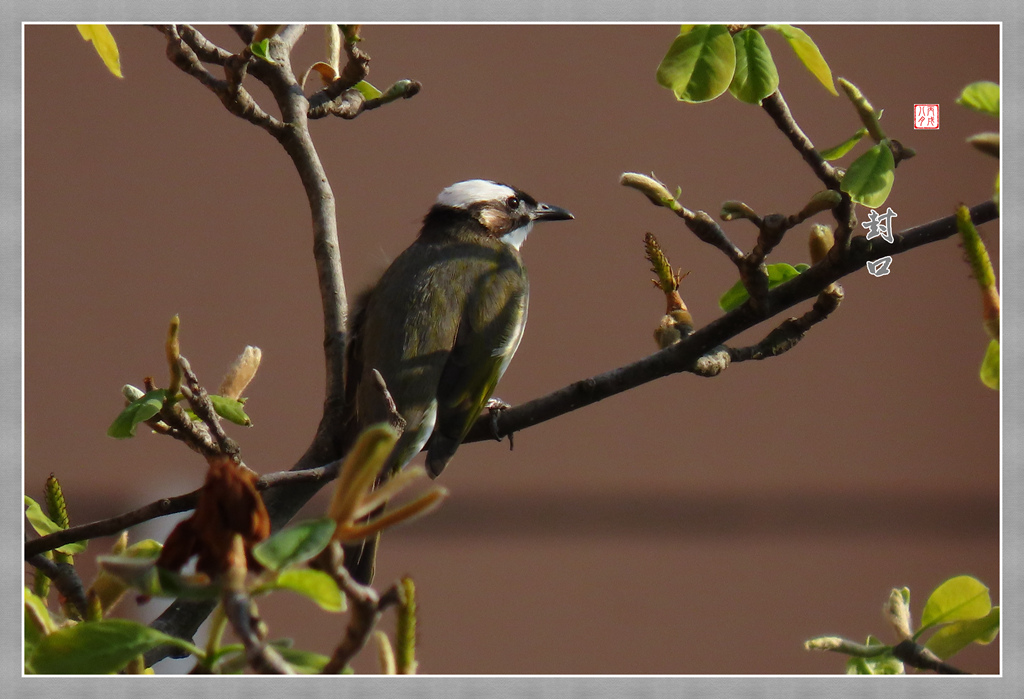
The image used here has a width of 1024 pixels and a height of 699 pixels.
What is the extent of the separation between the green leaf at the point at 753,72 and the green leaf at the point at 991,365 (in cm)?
50

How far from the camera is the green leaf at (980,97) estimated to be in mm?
1189

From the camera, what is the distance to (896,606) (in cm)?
139

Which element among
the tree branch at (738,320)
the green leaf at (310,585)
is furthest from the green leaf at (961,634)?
the green leaf at (310,585)

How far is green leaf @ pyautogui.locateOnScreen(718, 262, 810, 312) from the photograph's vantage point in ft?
5.74

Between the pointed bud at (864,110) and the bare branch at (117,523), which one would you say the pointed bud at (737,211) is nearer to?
the pointed bud at (864,110)

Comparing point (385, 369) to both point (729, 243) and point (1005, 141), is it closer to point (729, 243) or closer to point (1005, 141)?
point (729, 243)

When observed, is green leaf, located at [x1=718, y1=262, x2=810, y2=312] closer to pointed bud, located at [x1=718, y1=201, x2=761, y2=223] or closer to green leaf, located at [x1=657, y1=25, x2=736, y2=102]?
pointed bud, located at [x1=718, y1=201, x2=761, y2=223]

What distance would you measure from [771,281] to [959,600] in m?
0.63

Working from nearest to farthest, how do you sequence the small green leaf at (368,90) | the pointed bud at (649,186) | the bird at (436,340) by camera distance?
1. the pointed bud at (649,186)
2. the small green leaf at (368,90)
3. the bird at (436,340)

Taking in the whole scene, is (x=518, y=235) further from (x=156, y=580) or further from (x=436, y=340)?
(x=156, y=580)

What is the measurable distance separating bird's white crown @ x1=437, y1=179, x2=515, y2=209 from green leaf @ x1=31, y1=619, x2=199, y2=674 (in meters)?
2.81

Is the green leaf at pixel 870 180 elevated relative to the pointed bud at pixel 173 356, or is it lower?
elevated

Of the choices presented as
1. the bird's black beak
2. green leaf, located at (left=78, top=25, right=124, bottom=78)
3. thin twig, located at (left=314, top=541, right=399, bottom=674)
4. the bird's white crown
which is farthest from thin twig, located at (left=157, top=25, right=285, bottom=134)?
the bird's black beak

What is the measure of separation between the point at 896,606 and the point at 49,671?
Result: 1.07 metres
